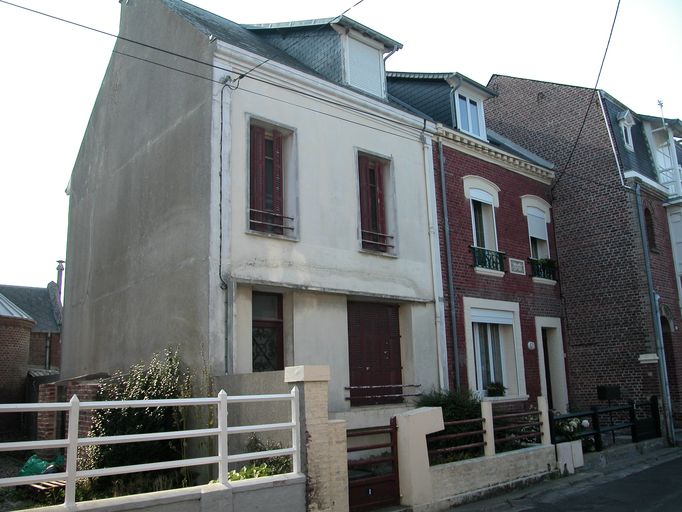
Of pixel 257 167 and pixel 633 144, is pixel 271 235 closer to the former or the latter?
pixel 257 167

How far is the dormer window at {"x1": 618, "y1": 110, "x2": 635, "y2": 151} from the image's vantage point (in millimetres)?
17875

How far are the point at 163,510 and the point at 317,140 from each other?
299 inches

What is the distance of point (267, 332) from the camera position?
10648 mm

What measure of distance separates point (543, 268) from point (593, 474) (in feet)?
22.6

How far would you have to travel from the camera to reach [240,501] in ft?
21.2

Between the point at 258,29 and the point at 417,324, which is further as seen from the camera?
the point at 258,29

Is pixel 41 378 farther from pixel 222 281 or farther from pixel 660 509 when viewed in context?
pixel 660 509

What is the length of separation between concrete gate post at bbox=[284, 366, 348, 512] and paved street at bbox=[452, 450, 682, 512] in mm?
2358

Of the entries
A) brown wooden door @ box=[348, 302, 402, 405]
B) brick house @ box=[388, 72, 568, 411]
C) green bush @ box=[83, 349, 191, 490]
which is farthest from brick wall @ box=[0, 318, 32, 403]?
brick house @ box=[388, 72, 568, 411]

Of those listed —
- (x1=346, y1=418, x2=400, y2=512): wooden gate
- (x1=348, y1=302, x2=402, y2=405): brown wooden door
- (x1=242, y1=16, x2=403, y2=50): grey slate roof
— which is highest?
(x1=242, y1=16, x2=403, y2=50): grey slate roof

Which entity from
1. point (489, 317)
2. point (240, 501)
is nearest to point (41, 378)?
point (489, 317)

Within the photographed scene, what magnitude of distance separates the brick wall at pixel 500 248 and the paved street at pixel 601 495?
3362mm

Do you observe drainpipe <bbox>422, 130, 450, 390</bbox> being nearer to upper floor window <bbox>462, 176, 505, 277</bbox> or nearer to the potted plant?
upper floor window <bbox>462, 176, 505, 277</bbox>

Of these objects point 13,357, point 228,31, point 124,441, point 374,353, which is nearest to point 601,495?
point 374,353
